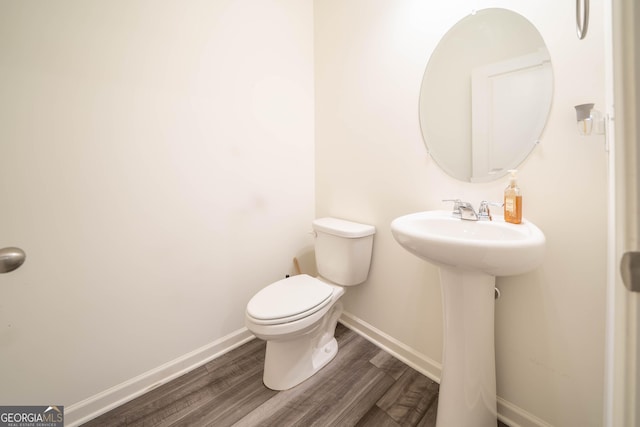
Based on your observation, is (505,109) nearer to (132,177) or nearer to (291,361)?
(291,361)

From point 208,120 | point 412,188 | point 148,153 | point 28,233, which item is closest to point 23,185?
point 28,233

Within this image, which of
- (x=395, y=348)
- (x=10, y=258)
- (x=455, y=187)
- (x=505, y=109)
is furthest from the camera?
(x=395, y=348)

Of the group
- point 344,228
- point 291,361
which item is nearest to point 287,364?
point 291,361

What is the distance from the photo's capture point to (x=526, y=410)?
950 millimetres

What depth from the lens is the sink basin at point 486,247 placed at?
0.64 m

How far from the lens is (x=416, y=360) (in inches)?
50.4

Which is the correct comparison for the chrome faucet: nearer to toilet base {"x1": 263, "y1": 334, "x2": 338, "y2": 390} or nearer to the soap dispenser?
the soap dispenser

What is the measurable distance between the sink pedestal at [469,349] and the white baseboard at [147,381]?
1.18 metres

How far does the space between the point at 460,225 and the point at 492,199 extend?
199mm

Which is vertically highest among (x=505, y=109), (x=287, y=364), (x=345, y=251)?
(x=505, y=109)

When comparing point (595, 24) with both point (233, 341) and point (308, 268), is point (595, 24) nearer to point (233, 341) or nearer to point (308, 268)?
point (308, 268)

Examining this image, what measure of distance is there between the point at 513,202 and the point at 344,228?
2.63 ft

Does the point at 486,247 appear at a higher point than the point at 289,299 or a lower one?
higher

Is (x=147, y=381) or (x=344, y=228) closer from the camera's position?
(x=147, y=381)
